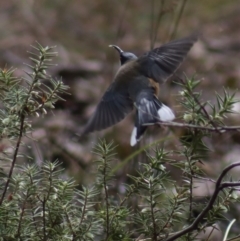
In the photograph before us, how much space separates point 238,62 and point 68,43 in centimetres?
137

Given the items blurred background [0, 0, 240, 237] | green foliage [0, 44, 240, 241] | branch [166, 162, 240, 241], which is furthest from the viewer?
blurred background [0, 0, 240, 237]

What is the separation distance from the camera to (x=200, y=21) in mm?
6684

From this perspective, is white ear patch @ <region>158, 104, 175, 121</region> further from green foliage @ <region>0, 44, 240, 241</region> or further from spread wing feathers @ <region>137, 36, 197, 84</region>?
green foliage @ <region>0, 44, 240, 241</region>

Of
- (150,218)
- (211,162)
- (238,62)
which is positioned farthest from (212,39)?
(150,218)

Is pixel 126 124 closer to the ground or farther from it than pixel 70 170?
farther from it

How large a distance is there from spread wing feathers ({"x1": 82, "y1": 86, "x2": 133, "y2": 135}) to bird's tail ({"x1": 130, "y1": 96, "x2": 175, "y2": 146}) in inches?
1.8

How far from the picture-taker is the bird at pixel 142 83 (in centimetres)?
198

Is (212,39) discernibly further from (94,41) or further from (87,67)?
(87,67)

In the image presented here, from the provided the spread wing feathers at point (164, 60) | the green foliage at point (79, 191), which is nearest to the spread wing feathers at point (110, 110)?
the spread wing feathers at point (164, 60)

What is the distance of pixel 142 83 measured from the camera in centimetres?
208

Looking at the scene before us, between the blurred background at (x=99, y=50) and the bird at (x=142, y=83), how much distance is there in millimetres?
763

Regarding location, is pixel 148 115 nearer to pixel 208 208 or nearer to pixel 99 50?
pixel 208 208

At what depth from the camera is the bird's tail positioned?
73.4 inches

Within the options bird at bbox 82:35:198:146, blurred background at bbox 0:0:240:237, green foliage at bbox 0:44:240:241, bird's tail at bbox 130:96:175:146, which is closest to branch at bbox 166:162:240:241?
green foliage at bbox 0:44:240:241
